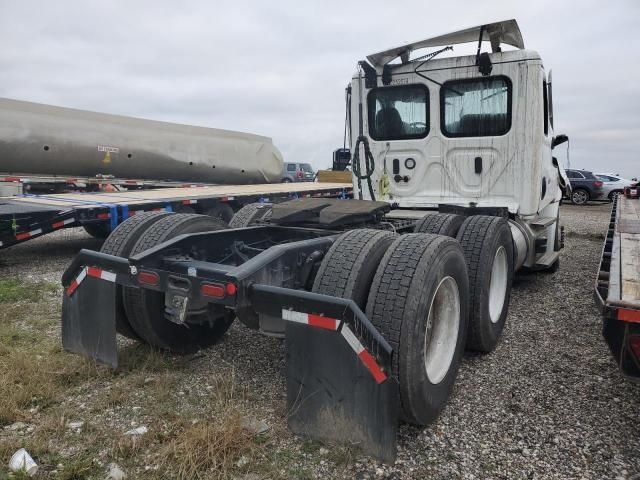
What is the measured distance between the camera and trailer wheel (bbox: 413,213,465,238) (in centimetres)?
411

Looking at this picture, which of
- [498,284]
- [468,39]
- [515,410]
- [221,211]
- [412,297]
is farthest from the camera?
[221,211]

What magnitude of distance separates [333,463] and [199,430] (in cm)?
70

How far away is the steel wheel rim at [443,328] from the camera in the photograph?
304 centimetres

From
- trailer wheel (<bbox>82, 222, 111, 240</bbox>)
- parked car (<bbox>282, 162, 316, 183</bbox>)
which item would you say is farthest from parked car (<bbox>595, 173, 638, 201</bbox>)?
trailer wheel (<bbox>82, 222, 111, 240</bbox>)

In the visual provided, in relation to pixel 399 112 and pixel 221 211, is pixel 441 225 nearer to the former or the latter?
pixel 399 112

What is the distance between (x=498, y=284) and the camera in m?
4.41

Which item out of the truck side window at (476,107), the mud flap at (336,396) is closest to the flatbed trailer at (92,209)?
the truck side window at (476,107)

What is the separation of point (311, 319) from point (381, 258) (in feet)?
2.19

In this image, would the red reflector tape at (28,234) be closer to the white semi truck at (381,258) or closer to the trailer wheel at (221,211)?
the trailer wheel at (221,211)

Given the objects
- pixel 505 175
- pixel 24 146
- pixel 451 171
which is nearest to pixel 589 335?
pixel 505 175

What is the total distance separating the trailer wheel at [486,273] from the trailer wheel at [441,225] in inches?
3.0

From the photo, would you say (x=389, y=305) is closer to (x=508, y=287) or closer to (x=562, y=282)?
(x=508, y=287)

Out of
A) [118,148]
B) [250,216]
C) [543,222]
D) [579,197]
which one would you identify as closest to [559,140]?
[543,222]

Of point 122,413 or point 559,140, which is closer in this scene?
point 122,413
